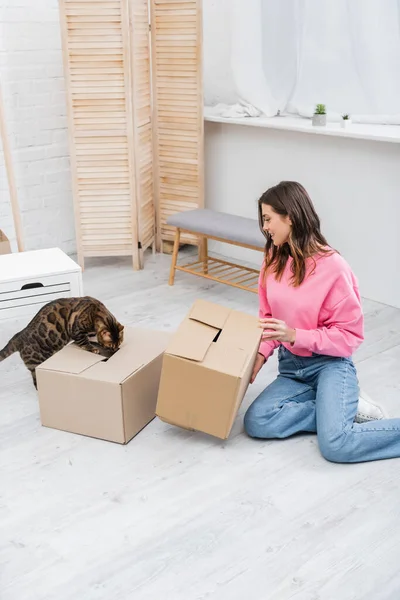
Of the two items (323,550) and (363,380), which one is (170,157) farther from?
(323,550)

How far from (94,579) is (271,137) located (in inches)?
106

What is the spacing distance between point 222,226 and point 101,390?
1.47 metres

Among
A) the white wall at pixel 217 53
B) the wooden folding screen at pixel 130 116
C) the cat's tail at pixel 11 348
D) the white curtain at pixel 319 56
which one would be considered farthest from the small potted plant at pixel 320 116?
the cat's tail at pixel 11 348

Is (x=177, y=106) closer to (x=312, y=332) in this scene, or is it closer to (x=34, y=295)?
(x=34, y=295)

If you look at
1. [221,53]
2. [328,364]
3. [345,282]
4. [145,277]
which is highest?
[221,53]

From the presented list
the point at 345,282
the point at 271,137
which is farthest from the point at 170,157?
the point at 345,282

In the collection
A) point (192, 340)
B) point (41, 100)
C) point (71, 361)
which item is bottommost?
point (71, 361)

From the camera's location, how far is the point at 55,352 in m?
2.46

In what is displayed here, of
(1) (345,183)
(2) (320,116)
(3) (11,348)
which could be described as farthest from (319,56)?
(3) (11,348)

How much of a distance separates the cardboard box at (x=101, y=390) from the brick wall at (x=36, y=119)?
1.88 meters

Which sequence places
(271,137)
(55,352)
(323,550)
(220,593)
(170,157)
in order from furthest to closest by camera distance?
(170,157) < (271,137) < (55,352) < (323,550) < (220,593)

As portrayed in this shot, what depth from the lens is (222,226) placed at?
11.1ft

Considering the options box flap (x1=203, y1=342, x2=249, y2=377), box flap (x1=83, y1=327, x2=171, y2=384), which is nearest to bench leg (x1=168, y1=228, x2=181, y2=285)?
box flap (x1=83, y1=327, x2=171, y2=384)

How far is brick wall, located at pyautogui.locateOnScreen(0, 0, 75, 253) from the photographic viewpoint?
368 cm
